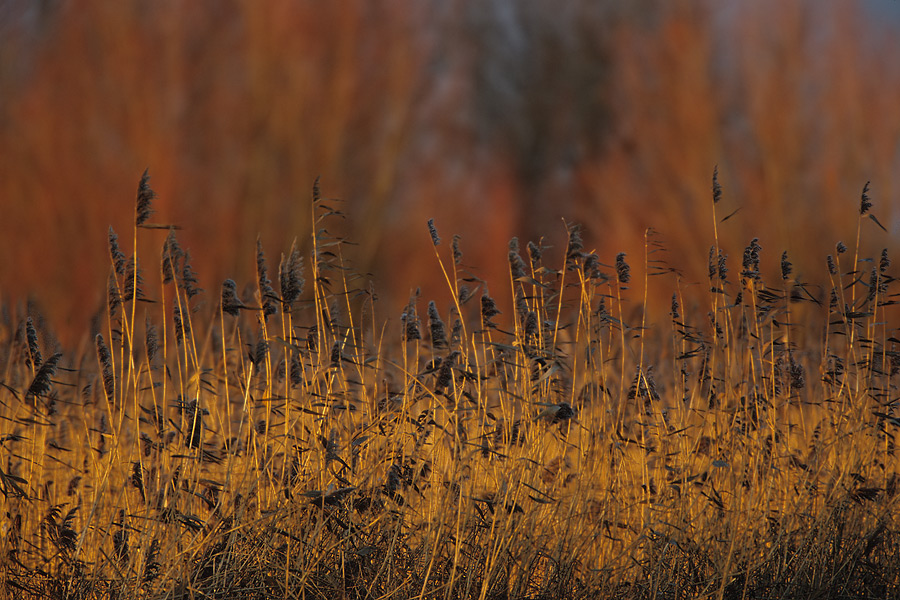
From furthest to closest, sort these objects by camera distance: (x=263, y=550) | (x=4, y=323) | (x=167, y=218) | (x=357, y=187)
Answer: (x=357, y=187) → (x=167, y=218) → (x=4, y=323) → (x=263, y=550)

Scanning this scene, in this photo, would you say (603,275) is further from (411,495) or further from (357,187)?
(357,187)

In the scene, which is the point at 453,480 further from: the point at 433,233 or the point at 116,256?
the point at 116,256

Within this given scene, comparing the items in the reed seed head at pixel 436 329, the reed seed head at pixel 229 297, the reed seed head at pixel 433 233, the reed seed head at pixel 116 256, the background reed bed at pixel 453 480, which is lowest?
the background reed bed at pixel 453 480

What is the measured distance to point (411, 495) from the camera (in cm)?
256

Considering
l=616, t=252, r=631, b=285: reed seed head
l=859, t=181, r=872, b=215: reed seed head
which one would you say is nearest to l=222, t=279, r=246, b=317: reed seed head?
l=616, t=252, r=631, b=285: reed seed head

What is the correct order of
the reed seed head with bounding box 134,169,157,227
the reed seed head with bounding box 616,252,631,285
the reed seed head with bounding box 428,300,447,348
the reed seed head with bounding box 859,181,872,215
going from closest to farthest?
the reed seed head with bounding box 134,169,157,227 → the reed seed head with bounding box 428,300,447,348 → the reed seed head with bounding box 616,252,631,285 → the reed seed head with bounding box 859,181,872,215

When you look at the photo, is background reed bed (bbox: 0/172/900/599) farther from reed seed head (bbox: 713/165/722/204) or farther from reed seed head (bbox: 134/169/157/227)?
reed seed head (bbox: 713/165/722/204)

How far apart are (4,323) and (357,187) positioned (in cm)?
415

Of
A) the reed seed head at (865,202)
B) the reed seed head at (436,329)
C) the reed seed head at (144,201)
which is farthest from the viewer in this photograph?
the reed seed head at (865,202)

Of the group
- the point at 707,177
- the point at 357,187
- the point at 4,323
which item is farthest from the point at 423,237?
the point at 4,323

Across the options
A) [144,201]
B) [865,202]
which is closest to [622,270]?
[865,202]

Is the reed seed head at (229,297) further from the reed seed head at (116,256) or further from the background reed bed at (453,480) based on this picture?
the reed seed head at (116,256)

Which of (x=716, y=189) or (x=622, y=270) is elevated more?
(x=716, y=189)

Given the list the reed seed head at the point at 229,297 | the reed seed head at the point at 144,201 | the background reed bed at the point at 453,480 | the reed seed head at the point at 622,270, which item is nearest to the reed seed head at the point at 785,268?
the background reed bed at the point at 453,480
